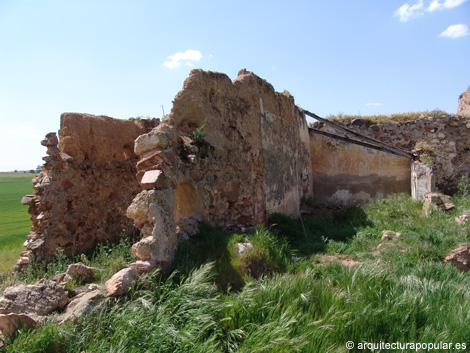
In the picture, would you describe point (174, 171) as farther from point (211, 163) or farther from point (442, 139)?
point (442, 139)

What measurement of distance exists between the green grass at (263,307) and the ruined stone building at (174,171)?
624 millimetres

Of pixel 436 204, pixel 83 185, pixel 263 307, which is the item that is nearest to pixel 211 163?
pixel 83 185

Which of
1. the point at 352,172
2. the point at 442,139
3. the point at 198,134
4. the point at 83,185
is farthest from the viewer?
the point at 442,139

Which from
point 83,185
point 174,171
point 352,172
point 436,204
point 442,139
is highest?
point 442,139

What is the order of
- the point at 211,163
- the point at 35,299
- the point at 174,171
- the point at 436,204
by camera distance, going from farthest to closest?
the point at 436,204
the point at 211,163
the point at 174,171
the point at 35,299

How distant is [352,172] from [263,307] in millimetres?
8107

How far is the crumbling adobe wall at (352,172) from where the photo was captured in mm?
10359

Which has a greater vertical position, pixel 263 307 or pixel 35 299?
pixel 35 299

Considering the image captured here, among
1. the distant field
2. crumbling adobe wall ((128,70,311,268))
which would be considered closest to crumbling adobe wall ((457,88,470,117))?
crumbling adobe wall ((128,70,311,268))

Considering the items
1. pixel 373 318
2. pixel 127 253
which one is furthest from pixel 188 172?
pixel 373 318

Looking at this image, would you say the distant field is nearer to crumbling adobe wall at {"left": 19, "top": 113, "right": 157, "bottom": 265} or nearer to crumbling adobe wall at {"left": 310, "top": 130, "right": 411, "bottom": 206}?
crumbling adobe wall at {"left": 19, "top": 113, "right": 157, "bottom": 265}

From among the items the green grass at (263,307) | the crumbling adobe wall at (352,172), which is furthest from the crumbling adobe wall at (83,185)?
the crumbling adobe wall at (352,172)

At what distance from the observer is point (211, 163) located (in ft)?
19.3

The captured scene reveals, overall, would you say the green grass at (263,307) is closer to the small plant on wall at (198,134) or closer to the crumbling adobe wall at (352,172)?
the small plant on wall at (198,134)
